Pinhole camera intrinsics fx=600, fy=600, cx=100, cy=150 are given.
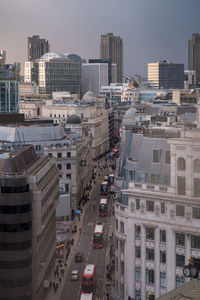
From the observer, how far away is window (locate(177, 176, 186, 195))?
67062 mm

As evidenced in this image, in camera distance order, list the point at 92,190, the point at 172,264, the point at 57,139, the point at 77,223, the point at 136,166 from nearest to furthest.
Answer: the point at 172,264, the point at 136,166, the point at 77,223, the point at 57,139, the point at 92,190

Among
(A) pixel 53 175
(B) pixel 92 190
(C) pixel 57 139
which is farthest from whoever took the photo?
(B) pixel 92 190

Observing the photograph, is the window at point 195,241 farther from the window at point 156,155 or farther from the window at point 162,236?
the window at point 156,155

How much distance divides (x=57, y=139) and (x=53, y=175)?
43.4 meters

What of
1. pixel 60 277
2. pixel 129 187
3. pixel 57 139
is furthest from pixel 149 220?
pixel 57 139

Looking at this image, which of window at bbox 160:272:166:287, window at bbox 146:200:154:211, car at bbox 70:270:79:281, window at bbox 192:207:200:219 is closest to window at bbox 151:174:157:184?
window at bbox 146:200:154:211

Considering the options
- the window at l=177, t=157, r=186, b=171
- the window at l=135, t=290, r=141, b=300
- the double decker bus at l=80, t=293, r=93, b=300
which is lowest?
the double decker bus at l=80, t=293, r=93, b=300

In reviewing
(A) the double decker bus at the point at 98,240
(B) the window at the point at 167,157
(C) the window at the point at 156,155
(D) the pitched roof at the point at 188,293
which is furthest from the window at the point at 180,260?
(A) the double decker bus at the point at 98,240

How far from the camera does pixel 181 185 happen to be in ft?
221

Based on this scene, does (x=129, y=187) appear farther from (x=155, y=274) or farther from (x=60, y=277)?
(x=60, y=277)

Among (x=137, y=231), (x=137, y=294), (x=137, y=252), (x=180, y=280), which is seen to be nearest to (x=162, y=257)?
(x=180, y=280)

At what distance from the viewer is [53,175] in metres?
86.2

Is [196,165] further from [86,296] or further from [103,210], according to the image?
[103,210]

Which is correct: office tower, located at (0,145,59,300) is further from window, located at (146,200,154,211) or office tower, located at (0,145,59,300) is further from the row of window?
window, located at (146,200,154,211)
